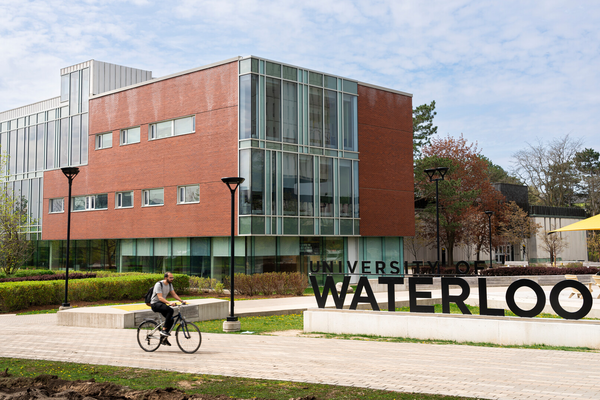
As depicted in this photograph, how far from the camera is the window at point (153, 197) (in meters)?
33.8

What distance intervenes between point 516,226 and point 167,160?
121ft

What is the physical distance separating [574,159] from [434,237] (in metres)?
44.1

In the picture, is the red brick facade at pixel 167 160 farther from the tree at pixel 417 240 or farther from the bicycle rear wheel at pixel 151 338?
the tree at pixel 417 240

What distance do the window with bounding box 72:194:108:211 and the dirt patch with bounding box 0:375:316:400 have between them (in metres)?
29.6

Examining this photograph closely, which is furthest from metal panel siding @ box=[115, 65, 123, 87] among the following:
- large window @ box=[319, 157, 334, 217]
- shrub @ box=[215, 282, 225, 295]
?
shrub @ box=[215, 282, 225, 295]

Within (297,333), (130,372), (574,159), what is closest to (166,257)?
(297,333)

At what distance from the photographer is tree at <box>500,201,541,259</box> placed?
55125 mm

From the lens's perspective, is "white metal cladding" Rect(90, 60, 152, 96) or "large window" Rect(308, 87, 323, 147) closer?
"large window" Rect(308, 87, 323, 147)

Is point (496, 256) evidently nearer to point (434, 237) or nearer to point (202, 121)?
point (434, 237)

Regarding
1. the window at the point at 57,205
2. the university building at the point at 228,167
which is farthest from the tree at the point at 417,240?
the window at the point at 57,205

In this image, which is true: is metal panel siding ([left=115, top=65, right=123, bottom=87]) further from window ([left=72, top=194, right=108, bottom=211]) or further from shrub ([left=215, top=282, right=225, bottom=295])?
shrub ([left=215, top=282, right=225, bottom=295])

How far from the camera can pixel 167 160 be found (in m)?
33.4

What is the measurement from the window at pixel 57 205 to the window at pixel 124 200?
675cm

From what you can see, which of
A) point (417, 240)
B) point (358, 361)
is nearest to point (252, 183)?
point (358, 361)
